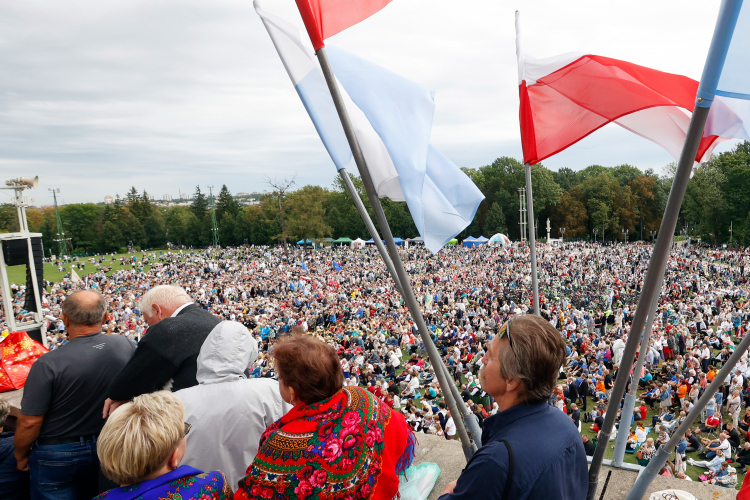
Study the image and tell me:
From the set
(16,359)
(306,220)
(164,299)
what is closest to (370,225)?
(164,299)

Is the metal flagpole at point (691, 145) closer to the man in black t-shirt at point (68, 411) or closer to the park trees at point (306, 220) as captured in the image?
the man in black t-shirt at point (68, 411)

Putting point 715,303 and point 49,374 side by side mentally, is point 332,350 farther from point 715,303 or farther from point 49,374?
point 715,303

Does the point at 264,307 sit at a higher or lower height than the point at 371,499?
lower

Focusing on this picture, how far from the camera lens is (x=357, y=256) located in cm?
4269

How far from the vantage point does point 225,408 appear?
1.93m

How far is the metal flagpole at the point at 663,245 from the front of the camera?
1481 millimetres

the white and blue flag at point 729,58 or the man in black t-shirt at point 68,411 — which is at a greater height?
the white and blue flag at point 729,58

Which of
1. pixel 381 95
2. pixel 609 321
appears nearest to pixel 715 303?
pixel 609 321

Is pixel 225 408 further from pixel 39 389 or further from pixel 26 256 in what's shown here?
pixel 26 256

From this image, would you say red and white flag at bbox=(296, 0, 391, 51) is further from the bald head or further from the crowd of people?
the bald head

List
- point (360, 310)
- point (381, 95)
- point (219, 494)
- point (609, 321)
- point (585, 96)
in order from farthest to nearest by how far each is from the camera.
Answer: point (360, 310) → point (609, 321) → point (585, 96) → point (381, 95) → point (219, 494)

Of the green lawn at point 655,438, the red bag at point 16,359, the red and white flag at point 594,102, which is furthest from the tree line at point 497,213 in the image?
the red and white flag at point 594,102

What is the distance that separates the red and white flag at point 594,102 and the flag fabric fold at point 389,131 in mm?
916

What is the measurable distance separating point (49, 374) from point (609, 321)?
18.5 m
